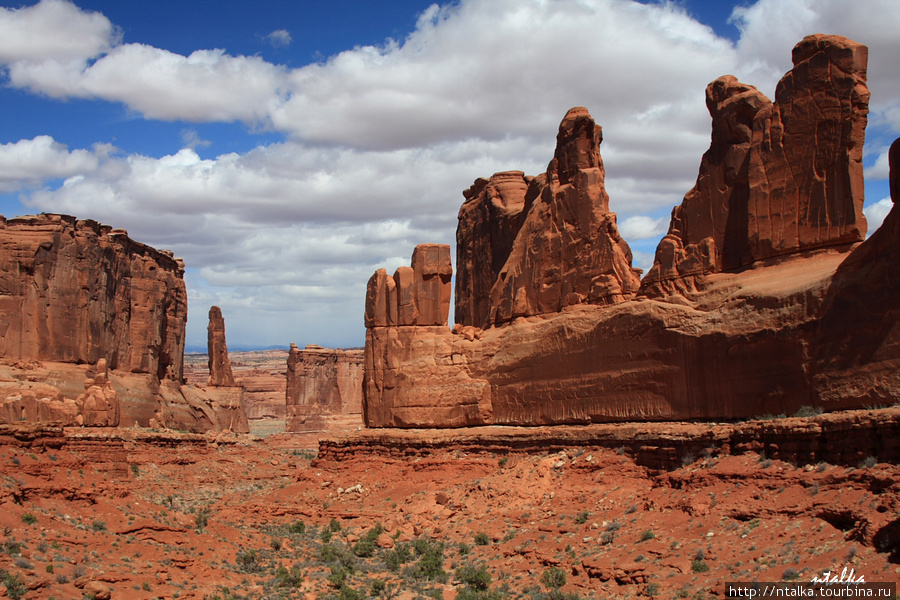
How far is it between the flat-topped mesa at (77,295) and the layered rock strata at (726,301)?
2534 cm

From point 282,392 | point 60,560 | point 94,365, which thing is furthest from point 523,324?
point 282,392

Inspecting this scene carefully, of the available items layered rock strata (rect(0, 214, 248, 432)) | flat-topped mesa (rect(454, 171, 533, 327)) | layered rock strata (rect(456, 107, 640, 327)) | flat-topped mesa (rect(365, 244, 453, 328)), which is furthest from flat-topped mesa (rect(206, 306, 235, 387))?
layered rock strata (rect(456, 107, 640, 327))

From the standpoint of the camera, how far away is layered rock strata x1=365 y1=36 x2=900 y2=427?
1900cm

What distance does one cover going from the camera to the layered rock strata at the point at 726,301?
1900 cm

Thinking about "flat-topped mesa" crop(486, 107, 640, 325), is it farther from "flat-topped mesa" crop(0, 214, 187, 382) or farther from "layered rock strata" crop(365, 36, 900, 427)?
"flat-topped mesa" crop(0, 214, 187, 382)

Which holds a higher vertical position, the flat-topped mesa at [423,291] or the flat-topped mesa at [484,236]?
the flat-topped mesa at [484,236]

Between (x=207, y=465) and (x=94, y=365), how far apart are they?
36.1ft

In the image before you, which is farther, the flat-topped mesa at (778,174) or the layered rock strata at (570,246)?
the layered rock strata at (570,246)

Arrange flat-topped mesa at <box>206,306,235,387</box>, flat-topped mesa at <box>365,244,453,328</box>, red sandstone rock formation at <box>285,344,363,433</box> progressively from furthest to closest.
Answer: red sandstone rock formation at <box>285,344,363,433</box>, flat-topped mesa at <box>206,306,235,387</box>, flat-topped mesa at <box>365,244,453,328</box>

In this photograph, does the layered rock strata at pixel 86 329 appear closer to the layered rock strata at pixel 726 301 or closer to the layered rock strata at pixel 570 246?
the layered rock strata at pixel 726 301

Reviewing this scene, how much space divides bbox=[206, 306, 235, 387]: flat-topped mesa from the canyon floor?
41292mm

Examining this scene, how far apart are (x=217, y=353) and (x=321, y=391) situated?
18.7 meters

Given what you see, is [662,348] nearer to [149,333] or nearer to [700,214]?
[700,214]

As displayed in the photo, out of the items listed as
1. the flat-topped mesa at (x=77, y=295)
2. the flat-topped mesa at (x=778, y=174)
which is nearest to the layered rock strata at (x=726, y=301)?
the flat-topped mesa at (x=778, y=174)
